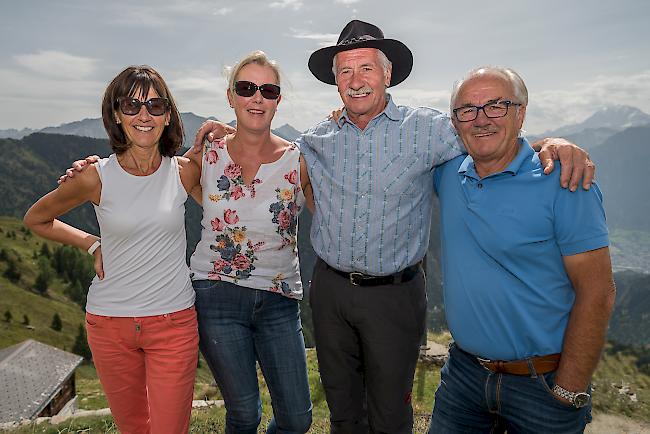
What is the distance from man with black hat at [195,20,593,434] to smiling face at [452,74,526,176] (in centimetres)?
55

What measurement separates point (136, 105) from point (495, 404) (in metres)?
4.71

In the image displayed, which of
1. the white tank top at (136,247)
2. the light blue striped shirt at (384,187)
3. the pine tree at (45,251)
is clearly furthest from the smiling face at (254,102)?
the pine tree at (45,251)

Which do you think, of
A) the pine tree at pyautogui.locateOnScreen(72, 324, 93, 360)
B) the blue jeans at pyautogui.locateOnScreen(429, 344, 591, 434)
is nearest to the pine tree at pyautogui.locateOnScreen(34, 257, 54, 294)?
the pine tree at pyautogui.locateOnScreen(72, 324, 93, 360)

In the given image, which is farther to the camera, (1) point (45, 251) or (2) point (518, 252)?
(1) point (45, 251)

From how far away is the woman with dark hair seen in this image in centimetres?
500

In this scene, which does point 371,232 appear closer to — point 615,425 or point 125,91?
point 125,91

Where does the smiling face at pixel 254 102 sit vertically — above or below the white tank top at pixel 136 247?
above

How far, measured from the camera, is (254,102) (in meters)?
5.60

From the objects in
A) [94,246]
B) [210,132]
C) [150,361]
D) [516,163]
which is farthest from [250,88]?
[150,361]

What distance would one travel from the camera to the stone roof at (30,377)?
56.3 m

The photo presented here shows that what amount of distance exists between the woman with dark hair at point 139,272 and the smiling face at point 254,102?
0.80m

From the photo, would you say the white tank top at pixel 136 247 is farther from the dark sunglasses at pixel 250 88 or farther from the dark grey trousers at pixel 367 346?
the dark grey trousers at pixel 367 346

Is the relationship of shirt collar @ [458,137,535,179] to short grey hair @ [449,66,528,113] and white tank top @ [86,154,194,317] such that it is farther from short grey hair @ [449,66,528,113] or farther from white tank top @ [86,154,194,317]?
white tank top @ [86,154,194,317]

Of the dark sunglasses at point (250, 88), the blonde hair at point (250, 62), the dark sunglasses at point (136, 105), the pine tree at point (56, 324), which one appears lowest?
the pine tree at point (56, 324)
